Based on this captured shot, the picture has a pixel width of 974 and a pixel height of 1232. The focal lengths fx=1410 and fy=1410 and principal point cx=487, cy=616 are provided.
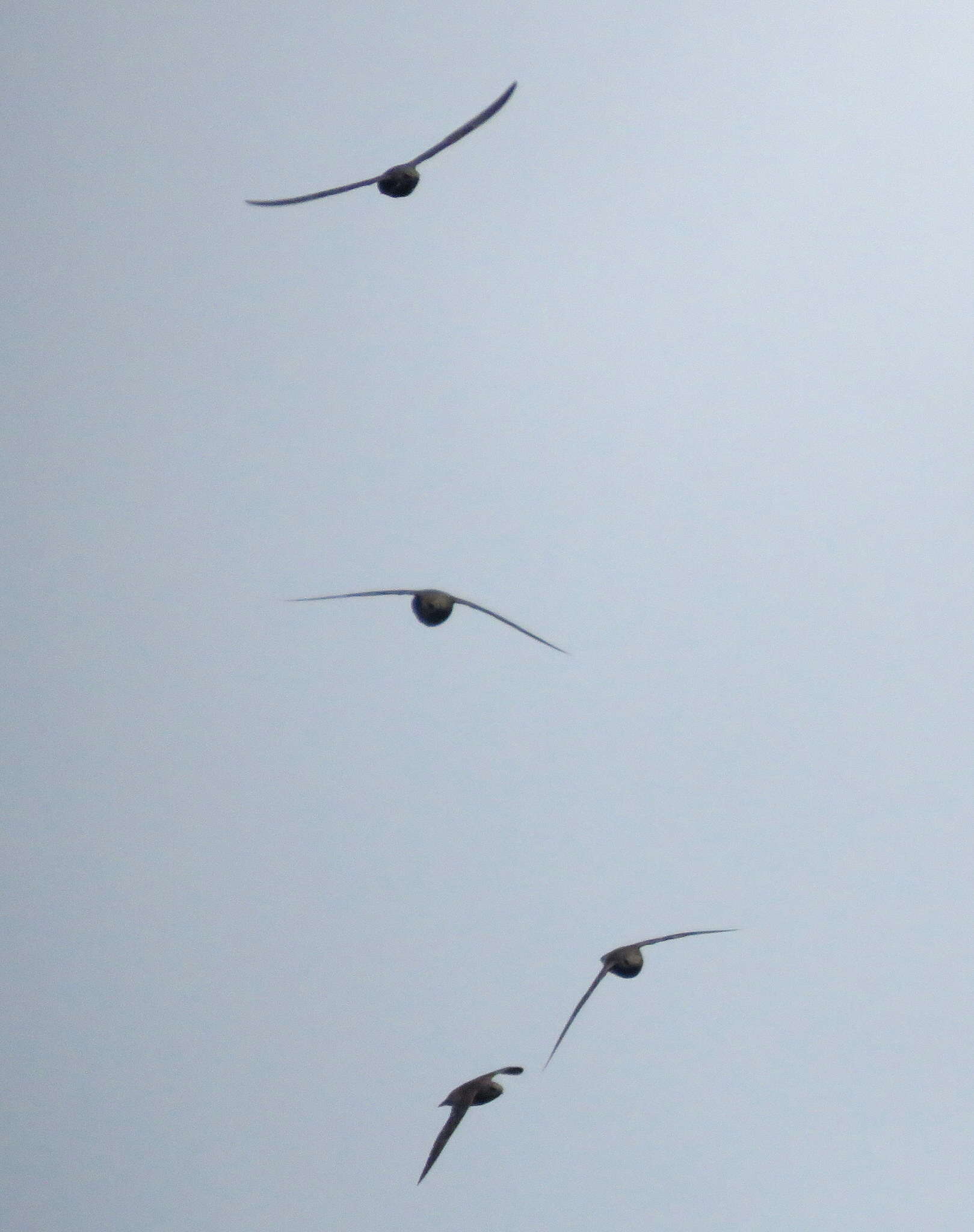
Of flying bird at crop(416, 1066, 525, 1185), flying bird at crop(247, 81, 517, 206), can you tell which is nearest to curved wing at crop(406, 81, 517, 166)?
flying bird at crop(247, 81, 517, 206)

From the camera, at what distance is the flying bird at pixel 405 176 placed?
899 centimetres

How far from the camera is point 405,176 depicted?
10.4 meters

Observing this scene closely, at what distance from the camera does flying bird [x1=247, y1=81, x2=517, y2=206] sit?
8992mm

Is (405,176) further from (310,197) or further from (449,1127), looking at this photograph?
(449,1127)

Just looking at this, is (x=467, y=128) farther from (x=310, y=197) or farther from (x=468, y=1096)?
(x=468, y=1096)

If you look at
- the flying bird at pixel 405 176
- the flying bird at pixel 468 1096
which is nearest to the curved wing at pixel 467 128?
the flying bird at pixel 405 176

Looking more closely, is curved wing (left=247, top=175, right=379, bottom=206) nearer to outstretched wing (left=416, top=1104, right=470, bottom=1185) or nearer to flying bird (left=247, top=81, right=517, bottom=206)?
flying bird (left=247, top=81, right=517, bottom=206)

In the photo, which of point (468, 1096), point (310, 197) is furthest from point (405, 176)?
point (468, 1096)

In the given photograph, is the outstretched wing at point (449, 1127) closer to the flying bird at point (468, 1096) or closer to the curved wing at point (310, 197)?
the flying bird at point (468, 1096)

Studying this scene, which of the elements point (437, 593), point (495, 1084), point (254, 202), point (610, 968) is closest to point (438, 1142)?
point (495, 1084)

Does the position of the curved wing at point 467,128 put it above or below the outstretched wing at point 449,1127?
above

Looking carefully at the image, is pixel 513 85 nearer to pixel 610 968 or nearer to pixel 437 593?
pixel 437 593

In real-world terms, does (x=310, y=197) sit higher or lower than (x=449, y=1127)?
higher

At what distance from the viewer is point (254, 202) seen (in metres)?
9.17
